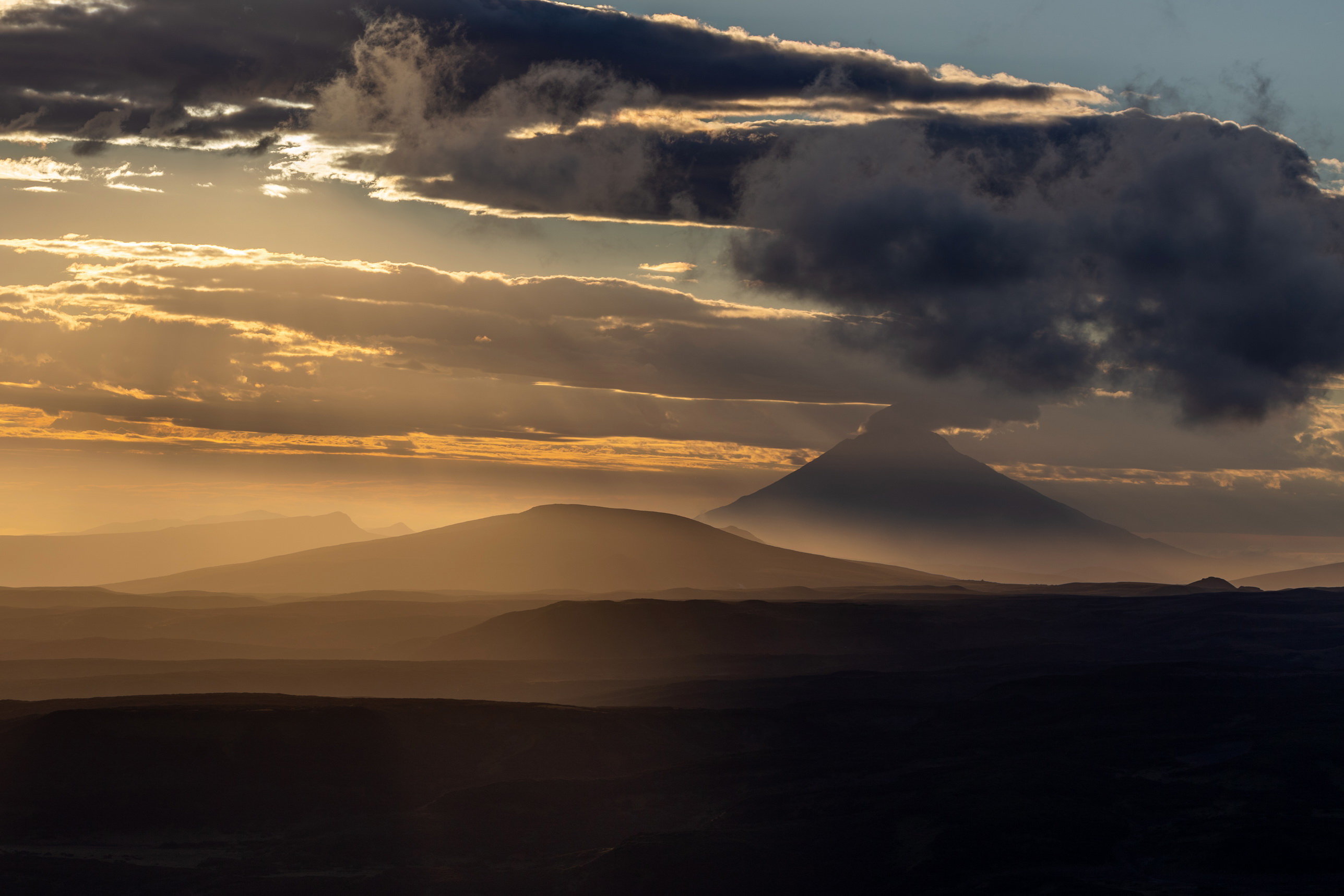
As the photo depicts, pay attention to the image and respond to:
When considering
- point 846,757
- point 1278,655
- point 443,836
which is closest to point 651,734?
point 846,757

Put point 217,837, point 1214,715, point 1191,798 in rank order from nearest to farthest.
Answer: point 217,837, point 1191,798, point 1214,715

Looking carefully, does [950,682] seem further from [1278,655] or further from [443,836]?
[443,836]

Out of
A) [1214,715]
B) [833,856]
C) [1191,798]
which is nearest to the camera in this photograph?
[833,856]

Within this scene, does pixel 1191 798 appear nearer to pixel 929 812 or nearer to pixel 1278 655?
pixel 929 812

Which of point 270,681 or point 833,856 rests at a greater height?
point 833,856

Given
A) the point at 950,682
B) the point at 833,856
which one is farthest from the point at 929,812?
the point at 950,682

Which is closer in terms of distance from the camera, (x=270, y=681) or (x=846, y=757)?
(x=846, y=757)
